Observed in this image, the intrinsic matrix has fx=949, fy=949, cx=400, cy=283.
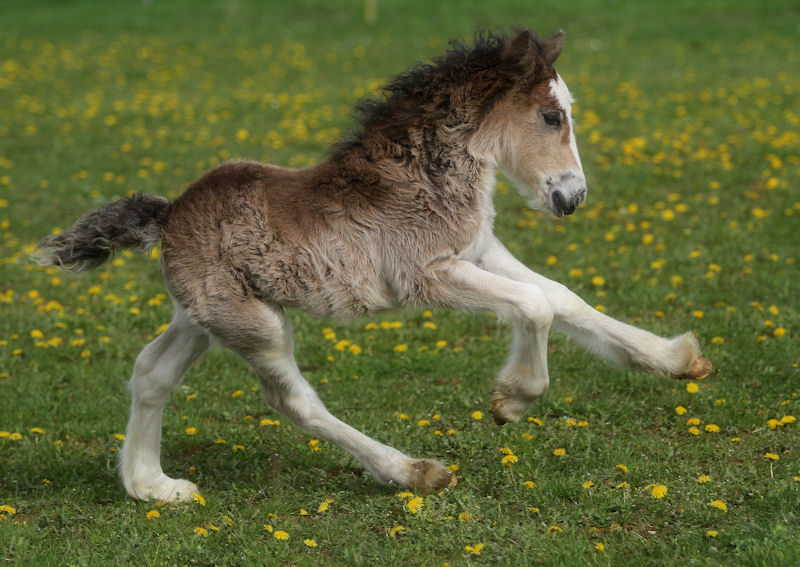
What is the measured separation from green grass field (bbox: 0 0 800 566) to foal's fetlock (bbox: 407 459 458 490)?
85mm

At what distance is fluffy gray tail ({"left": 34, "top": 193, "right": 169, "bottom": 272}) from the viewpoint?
486 cm

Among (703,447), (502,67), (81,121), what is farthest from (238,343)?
(81,121)

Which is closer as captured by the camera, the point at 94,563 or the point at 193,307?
the point at 94,563

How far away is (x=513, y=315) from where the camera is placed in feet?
14.9

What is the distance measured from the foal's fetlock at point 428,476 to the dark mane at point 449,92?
165 cm

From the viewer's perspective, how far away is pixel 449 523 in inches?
175

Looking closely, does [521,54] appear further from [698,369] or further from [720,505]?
[720,505]

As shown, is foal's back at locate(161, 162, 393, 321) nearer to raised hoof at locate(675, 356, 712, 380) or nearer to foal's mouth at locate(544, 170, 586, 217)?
foal's mouth at locate(544, 170, 586, 217)

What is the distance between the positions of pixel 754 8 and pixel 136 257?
16.5 metres

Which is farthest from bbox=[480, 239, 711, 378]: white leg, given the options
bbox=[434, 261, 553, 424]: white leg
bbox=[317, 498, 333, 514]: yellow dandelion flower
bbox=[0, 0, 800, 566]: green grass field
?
bbox=[317, 498, 333, 514]: yellow dandelion flower

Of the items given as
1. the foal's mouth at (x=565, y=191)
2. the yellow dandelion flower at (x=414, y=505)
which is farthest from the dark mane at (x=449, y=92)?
the yellow dandelion flower at (x=414, y=505)

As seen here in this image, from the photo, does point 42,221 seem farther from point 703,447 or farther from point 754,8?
point 754,8

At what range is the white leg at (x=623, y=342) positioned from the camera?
4.77m

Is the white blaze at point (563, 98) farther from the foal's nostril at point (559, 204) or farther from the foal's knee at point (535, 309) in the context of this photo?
the foal's knee at point (535, 309)
